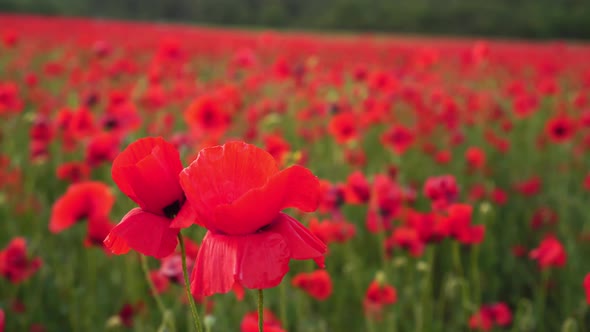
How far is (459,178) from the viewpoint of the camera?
3.06 meters

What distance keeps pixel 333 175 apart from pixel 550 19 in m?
23.3

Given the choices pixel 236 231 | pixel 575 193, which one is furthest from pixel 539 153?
pixel 236 231

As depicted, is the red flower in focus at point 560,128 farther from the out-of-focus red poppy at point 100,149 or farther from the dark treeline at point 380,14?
the dark treeline at point 380,14

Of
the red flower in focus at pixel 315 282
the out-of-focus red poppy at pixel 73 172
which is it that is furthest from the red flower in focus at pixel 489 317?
the out-of-focus red poppy at pixel 73 172

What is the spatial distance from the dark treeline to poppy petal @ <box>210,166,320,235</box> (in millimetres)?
22044

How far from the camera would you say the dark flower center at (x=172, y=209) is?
61 cm

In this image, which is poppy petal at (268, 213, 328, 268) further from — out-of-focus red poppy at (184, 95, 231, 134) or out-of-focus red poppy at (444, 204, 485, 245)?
out-of-focus red poppy at (184, 95, 231, 134)

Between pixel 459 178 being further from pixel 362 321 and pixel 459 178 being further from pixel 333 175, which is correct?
pixel 362 321

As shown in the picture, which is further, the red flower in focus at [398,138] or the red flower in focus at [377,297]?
the red flower in focus at [398,138]

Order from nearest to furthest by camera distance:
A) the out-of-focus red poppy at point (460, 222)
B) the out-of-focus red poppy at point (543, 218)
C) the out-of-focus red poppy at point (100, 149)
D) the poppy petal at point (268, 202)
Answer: the poppy petal at point (268, 202) → the out-of-focus red poppy at point (460, 222) → the out-of-focus red poppy at point (100, 149) → the out-of-focus red poppy at point (543, 218)

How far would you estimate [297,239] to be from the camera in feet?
1.83

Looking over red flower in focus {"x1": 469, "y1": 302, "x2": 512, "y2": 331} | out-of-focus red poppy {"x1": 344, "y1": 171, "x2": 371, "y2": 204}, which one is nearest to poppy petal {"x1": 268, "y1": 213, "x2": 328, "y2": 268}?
out-of-focus red poppy {"x1": 344, "y1": 171, "x2": 371, "y2": 204}

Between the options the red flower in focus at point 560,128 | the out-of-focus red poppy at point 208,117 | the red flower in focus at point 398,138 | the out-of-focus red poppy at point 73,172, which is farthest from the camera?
the red flower in focus at point 560,128

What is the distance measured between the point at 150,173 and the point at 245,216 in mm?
122
